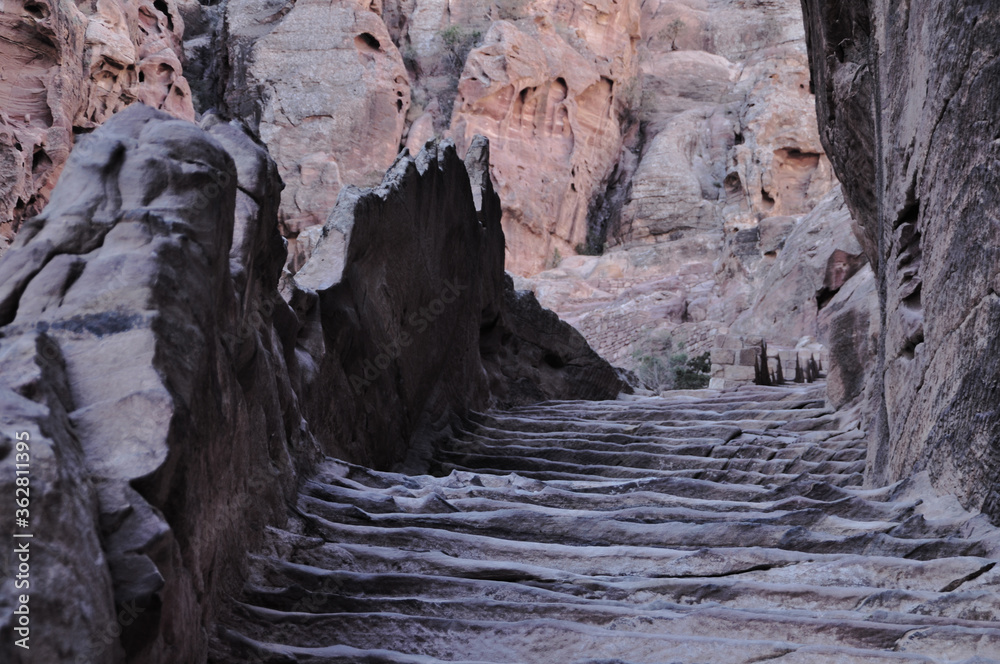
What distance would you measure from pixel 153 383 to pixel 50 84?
577 inches

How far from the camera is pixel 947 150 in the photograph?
2791 millimetres

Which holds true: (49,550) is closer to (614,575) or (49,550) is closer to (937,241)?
(614,575)

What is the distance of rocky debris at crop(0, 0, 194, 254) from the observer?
12.4 meters

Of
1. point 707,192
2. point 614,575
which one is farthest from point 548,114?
point 614,575

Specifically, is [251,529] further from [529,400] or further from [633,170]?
[633,170]

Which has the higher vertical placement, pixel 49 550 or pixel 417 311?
pixel 417 311

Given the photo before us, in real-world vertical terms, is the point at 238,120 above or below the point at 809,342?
above

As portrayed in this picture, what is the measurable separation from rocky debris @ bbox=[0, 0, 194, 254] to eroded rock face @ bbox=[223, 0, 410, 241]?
5.77 metres

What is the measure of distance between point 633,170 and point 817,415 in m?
24.1

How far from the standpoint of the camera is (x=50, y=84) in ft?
46.6

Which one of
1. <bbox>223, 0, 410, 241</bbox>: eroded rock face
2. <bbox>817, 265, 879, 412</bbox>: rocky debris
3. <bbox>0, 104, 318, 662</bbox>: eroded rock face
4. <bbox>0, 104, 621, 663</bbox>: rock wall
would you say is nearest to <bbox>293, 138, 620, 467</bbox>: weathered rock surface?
<bbox>0, 104, 621, 663</bbox>: rock wall

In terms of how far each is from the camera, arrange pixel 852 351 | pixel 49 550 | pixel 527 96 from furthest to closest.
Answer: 1. pixel 527 96
2. pixel 852 351
3. pixel 49 550

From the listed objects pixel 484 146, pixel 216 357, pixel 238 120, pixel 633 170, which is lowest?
pixel 216 357

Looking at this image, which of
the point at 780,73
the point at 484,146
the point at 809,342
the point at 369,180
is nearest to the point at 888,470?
the point at 484,146
